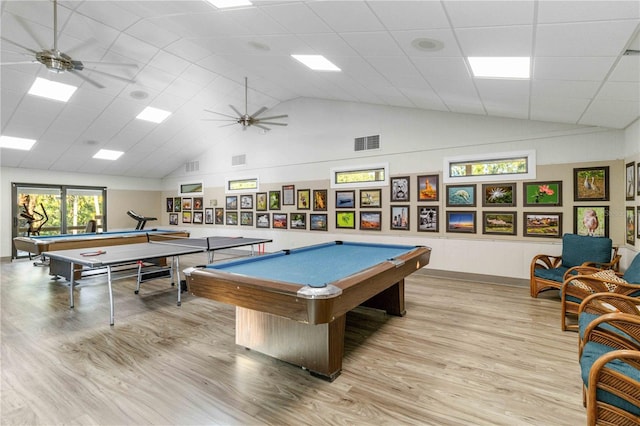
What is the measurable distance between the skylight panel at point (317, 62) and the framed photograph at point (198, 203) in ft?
22.3

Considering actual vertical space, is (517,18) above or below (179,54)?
below

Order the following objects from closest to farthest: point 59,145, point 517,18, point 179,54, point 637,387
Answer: point 637,387 < point 517,18 < point 179,54 < point 59,145

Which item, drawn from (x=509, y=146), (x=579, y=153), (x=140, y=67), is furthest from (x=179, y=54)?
(x=579, y=153)

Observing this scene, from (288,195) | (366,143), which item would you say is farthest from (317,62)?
(288,195)

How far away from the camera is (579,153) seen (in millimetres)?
4973

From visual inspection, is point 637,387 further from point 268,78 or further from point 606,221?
point 268,78

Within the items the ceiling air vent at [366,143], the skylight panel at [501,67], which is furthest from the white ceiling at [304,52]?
the ceiling air vent at [366,143]

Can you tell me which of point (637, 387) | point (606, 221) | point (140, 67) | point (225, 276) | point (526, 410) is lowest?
point (526, 410)

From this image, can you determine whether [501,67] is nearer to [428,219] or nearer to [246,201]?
[428,219]

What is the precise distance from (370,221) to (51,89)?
6904 mm

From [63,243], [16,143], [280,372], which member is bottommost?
[280,372]

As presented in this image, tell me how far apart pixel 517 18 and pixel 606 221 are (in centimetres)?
411

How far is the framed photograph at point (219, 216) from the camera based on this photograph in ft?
32.2

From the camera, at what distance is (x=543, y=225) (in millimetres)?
5242
